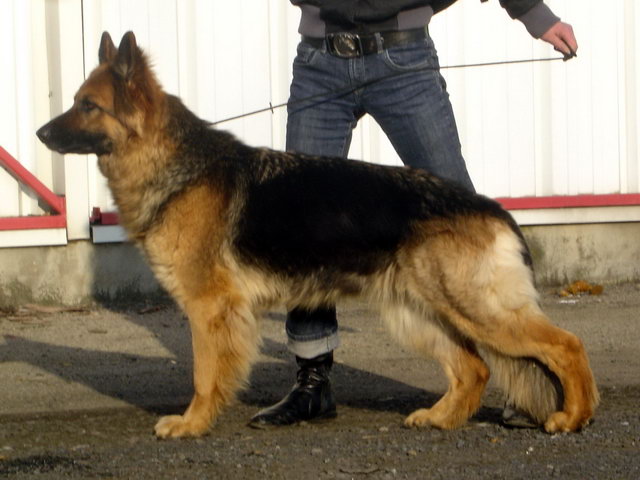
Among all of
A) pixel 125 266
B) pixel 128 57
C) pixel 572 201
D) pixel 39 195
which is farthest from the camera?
pixel 572 201

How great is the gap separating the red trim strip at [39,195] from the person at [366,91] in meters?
3.66

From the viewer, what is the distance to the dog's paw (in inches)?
210

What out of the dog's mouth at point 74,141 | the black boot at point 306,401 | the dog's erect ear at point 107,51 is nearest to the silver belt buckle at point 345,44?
the dog's erect ear at point 107,51

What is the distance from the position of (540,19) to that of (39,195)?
15.4ft

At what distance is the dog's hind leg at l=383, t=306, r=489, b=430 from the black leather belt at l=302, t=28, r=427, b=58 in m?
1.23

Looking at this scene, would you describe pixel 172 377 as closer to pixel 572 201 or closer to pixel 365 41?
pixel 365 41

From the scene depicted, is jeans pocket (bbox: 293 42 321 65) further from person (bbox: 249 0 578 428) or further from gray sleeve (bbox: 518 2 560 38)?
gray sleeve (bbox: 518 2 560 38)

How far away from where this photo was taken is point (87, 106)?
5469 millimetres

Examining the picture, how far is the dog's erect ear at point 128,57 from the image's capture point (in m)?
5.39

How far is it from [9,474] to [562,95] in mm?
6450

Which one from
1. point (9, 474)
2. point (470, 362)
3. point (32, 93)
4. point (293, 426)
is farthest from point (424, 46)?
point (32, 93)

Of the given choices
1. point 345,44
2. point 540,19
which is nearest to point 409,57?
point 345,44

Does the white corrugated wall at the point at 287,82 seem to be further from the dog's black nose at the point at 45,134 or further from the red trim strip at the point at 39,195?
the dog's black nose at the point at 45,134

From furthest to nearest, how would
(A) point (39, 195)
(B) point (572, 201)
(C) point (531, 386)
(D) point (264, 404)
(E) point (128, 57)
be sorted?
(B) point (572, 201)
(A) point (39, 195)
(D) point (264, 404)
(E) point (128, 57)
(C) point (531, 386)
